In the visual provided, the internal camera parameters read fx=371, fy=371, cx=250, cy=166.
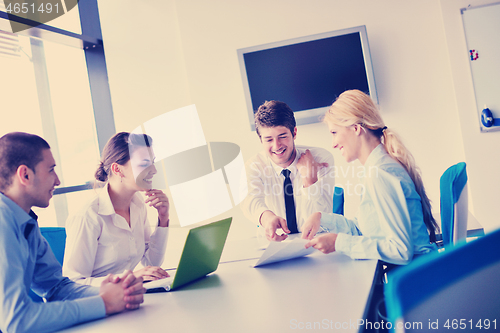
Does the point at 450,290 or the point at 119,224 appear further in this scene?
the point at 119,224

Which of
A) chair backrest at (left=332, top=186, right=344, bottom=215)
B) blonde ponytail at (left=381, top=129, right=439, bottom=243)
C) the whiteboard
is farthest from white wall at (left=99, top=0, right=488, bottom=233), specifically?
blonde ponytail at (left=381, top=129, right=439, bottom=243)

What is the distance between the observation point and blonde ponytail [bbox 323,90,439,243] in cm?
141

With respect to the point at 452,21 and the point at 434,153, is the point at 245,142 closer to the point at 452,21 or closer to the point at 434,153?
the point at 434,153

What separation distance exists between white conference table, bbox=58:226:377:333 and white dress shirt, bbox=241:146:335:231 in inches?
29.4

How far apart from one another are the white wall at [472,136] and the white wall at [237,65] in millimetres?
63

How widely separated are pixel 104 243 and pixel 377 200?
3.68 feet

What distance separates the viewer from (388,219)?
1.22 m

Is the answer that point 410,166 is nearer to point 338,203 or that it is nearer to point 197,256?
point 197,256

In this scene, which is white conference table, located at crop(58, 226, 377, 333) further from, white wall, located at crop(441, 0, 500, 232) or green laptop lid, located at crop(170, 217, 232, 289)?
white wall, located at crop(441, 0, 500, 232)

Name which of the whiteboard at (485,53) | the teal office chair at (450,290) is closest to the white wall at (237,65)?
the whiteboard at (485,53)

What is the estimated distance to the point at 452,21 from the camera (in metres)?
2.96

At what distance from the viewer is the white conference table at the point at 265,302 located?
2.72ft

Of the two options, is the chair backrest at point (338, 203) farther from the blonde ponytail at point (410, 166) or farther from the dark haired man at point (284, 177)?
the blonde ponytail at point (410, 166)

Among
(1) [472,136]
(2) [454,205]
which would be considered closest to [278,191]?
(2) [454,205]
